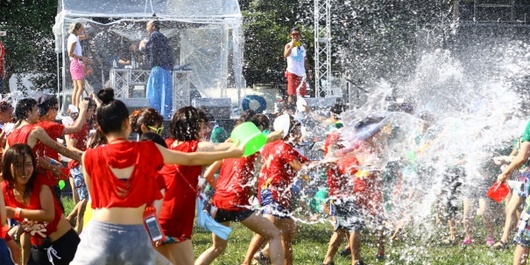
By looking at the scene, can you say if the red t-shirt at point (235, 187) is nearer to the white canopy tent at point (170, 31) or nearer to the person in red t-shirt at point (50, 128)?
the person in red t-shirt at point (50, 128)

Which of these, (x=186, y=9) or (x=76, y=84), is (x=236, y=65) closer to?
(x=186, y=9)

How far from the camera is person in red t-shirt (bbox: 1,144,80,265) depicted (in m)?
6.26

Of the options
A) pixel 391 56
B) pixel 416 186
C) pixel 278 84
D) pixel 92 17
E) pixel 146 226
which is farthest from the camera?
pixel 278 84

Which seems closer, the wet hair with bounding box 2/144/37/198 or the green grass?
the wet hair with bounding box 2/144/37/198

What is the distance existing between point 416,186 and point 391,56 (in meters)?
16.8

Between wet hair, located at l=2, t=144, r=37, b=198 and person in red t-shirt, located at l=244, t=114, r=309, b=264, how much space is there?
246 cm

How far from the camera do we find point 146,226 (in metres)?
5.84

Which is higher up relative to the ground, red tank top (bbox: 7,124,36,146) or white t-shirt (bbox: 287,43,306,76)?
white t-shirt (bbox: 287,43,306,76)

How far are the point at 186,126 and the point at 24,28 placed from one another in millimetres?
19904

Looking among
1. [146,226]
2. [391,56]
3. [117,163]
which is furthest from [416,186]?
[391,56]

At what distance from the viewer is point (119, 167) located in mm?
5176

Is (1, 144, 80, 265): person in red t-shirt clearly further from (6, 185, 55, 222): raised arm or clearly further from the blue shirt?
the blue shirt

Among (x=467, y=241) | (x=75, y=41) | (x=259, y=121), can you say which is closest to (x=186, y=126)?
(x=259, y=121)

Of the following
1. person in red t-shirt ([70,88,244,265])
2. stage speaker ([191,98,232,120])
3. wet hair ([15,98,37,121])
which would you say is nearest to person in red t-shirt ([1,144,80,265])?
person in red t-shirt ([70,88,244,265])
